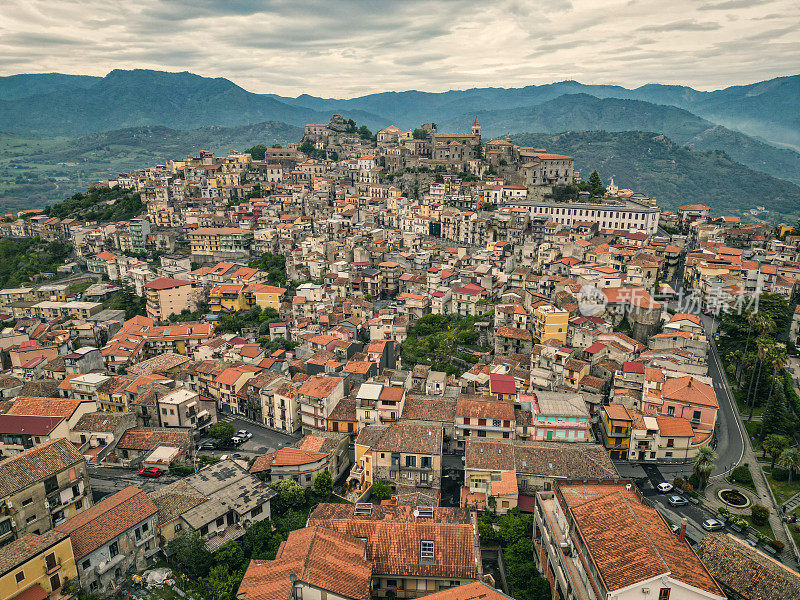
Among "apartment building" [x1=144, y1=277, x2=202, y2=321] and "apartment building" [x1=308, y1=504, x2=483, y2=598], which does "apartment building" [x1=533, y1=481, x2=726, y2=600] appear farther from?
"apartment building" [x1=144, y1=277, x2=202, y2=321]

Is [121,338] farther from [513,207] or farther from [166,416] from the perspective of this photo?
Answer: [513,207]

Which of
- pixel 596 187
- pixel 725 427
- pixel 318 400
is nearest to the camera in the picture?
pixel 318 400

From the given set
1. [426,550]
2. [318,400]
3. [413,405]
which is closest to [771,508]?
[426,550]

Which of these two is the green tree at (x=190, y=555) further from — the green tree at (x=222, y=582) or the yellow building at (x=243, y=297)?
the yellow building at (x=243, y=297)

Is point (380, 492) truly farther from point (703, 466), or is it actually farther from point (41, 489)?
point (703, 466)

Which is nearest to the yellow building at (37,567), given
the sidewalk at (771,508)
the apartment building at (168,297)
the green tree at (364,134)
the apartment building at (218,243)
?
the sidewalk at (771,508)

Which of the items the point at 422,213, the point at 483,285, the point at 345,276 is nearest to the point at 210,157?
the point at 422,213

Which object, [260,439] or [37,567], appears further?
[260,439]
